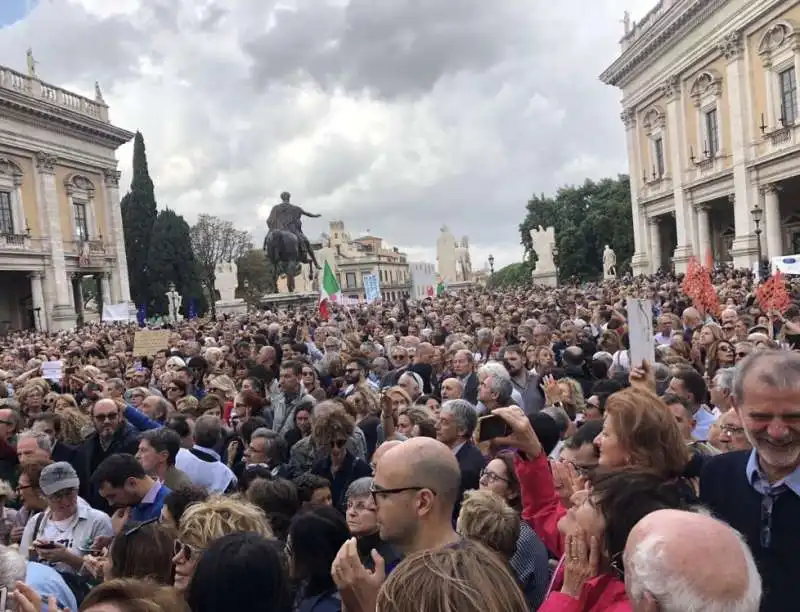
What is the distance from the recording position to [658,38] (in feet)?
130

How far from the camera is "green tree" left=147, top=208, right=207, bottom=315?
53.9 m

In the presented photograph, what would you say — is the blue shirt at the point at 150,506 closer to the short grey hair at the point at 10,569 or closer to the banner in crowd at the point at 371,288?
the short grey hair at the point at 10,569

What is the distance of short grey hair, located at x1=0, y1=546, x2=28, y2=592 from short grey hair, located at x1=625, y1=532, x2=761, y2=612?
91.0 inches

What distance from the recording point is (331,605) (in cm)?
304

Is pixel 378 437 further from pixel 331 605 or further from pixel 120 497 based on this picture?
pixel 331 605

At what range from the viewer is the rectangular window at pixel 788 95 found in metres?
31.5

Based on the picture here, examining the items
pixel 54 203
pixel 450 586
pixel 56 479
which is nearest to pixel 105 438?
pixel 56 479

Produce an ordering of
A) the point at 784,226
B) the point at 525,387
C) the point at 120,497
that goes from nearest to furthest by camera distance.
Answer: the point at 120,497 → the point at 525,387 → the point at 784,226

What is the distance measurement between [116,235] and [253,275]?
42162 millimetres

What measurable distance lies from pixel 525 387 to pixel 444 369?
2065 millimetres

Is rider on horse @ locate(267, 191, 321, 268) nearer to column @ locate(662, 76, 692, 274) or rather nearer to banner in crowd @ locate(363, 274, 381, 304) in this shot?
banner in crowd @ locate(363, 274, 381, 304)

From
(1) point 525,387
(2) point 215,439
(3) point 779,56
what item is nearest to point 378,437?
(2) point 215,439

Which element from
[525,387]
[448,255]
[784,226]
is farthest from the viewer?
[448,255]

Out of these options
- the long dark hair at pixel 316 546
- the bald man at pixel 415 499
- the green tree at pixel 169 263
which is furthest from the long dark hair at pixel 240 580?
the green tree at pixel 169 263
